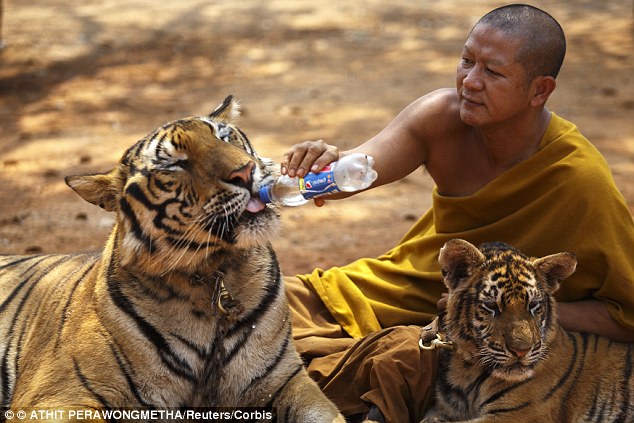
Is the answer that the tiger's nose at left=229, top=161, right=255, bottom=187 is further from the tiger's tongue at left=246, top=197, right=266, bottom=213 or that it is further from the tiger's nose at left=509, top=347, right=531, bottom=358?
the tiger's nose at left=509, top=347, right=531, bottom=358

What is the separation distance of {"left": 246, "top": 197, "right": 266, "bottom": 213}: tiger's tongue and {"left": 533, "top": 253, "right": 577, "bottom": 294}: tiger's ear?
116 centimetres

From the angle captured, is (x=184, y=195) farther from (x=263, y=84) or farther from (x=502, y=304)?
(x=263, y=84)

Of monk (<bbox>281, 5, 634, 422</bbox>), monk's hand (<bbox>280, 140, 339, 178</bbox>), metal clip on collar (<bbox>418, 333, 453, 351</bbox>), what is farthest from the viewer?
monk (<bbox>281, 5, 634, 422</bbox>)

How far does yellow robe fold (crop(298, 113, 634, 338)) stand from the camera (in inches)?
158

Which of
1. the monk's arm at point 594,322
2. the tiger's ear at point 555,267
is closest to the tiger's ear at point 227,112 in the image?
the tiger's ear at point 555,267

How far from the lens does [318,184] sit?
3.56 m

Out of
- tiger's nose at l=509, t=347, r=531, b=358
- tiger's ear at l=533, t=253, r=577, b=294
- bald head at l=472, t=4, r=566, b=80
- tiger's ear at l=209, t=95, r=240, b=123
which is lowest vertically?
tiger's nose at l=509, t=347, r=531, b=358

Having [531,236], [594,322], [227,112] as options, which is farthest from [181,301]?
[594,322]

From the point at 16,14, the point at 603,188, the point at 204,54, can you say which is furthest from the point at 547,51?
the point at 16,14

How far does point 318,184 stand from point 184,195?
20.4 inches

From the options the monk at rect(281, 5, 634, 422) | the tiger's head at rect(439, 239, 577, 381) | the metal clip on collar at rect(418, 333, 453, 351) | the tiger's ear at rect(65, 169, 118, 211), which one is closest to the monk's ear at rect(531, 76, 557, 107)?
the monk at rect(281, 5, 634, 422)

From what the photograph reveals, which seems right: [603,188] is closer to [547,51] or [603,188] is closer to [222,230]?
[547,51]

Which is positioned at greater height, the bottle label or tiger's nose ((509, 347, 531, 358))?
the bottle label

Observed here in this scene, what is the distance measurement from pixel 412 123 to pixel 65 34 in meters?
9.45
